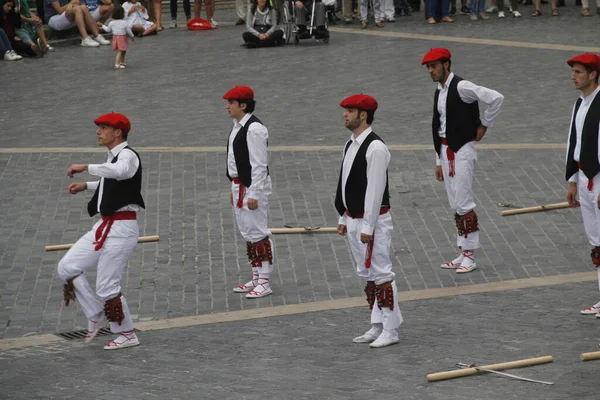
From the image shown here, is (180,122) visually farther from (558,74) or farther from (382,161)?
(382,161)

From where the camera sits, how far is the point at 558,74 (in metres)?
19.7

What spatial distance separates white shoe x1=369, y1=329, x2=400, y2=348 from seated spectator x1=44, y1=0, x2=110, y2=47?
17.1m

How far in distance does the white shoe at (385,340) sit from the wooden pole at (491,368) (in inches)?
36.4

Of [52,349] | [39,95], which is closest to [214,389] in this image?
[52,349]

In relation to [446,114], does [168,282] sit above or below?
below

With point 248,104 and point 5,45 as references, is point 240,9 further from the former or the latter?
point 248,104

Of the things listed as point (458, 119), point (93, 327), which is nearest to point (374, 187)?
point (458, 119)

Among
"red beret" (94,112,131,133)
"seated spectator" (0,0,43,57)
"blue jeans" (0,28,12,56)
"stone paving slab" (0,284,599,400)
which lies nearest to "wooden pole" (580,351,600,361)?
"stone paving slab" (0,284,599,400)

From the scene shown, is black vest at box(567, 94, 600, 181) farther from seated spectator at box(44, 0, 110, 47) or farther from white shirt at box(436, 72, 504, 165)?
seated spectator at box(44, 0, 110, 47)

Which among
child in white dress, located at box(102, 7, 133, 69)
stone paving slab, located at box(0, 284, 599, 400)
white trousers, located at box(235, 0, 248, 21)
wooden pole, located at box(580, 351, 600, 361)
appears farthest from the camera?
white trousers, located at box(235, 0, 248, 21)

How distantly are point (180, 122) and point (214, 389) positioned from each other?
968 cm

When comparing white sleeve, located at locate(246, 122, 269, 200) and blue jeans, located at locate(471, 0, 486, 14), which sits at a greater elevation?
white sleeve, located at locate(246, 122, 269, 200)

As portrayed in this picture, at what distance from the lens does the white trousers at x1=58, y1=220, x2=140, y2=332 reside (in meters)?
9.27

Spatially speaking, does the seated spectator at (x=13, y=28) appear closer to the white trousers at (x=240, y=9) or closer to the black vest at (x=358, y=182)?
the white trousers at (x=240, y=9)
